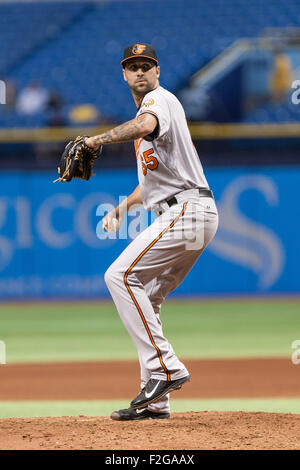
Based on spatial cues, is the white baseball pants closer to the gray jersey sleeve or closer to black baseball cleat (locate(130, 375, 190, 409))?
black baseball cleat (locate(130, 375, 190, 409))

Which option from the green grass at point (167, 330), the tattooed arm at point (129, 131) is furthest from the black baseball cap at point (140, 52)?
the green grass at point (167, 330)

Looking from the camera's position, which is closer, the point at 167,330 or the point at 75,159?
the point at 75,159

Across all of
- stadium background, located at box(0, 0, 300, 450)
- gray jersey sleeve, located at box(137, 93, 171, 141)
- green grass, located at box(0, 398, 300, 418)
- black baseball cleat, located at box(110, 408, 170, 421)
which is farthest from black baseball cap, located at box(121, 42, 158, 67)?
stadium background, located at box(0, 0, 300, 450)

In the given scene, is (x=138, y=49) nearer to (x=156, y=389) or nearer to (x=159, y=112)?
(x=159, y=112)

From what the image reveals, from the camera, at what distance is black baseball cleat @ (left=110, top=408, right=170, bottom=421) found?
14.3ft

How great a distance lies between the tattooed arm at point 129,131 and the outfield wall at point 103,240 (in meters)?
8.67

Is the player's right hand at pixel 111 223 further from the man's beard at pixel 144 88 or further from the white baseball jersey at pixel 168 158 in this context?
the man's beard at pixel 144 88

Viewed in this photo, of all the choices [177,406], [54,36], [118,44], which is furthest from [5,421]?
[54,36]

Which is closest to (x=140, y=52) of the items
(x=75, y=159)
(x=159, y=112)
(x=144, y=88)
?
(x=144, y=88)

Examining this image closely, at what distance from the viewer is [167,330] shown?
31.4ft

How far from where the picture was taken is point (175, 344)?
8562mm

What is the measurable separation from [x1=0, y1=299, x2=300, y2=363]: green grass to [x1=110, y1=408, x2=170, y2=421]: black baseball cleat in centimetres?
336

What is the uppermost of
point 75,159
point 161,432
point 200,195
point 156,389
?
point 75,159

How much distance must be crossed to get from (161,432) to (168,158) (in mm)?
1425
